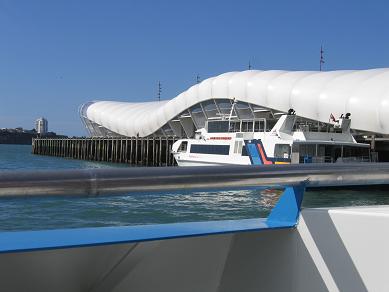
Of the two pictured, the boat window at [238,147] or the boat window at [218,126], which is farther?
the boat window at [218,126]

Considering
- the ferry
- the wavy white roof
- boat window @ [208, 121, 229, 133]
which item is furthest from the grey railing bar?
the wavy white roof

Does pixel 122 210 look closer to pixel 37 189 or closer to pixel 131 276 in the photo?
pixel 131 276

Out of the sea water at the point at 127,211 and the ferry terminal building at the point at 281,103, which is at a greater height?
the ferry terminal building at the point at 281,103

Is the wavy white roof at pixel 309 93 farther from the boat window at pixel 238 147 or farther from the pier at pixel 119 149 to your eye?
the boat window at pixel 238 147

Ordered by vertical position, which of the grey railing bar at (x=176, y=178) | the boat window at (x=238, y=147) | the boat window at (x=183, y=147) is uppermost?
the grey railing bar at (x=176, y=178)

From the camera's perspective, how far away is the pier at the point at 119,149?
166 feet

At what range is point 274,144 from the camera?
82.2ft

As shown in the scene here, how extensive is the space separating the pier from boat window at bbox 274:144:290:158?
22.9 meters

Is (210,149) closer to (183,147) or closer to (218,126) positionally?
(218,126)

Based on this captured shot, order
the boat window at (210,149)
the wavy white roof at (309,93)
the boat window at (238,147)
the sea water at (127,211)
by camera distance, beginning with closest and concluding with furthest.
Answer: the sea water at (127,211) < the boat window at (238,147) < the boat window at (210,149) < the wavy white roof at (309,93)

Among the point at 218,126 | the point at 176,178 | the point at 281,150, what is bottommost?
the point at 281,150

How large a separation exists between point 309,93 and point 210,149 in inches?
544

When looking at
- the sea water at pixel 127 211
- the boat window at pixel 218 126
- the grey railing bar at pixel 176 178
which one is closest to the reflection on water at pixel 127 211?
the sea water at pixel 127 211

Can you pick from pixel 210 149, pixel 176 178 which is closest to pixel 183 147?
pixel 210 149
